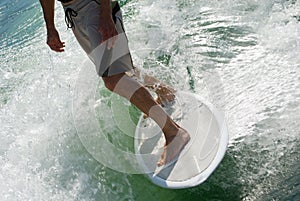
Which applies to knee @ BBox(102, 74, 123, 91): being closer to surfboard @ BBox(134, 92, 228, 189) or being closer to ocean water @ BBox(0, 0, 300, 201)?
surfboard @ BBox(134, 92, 228, 189)

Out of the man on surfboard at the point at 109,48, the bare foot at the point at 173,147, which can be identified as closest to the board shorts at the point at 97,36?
the man on surfboard at the point at 109,48

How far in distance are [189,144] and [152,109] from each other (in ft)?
1.13

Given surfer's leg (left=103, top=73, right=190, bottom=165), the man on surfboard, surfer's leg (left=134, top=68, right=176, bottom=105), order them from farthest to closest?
surfer's leg (left=134, top=68, right=176, bottom=105) → surfer's leg (left=103, top=73, right=190, bottom=165) → the man on surfboard

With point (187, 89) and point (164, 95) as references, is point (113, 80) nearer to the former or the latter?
point (164, 95)

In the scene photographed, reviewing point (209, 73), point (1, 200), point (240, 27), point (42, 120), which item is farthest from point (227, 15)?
point (1, 200)

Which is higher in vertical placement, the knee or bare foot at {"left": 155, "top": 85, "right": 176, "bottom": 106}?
the knee

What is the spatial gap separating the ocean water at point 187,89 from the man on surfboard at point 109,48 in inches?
13.2

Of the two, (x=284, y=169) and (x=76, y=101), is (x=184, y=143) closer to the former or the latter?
(x=284, y=169)

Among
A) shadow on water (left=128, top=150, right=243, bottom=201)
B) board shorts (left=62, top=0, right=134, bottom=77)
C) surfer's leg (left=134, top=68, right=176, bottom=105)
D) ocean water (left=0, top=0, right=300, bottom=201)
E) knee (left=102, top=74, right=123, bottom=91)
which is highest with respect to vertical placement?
board shorts (left=62, top=0, right=134, bottom=77)

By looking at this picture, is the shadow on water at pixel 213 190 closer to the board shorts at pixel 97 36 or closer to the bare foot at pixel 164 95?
the bare foot at pixel 164 95

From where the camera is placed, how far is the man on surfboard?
275 cm

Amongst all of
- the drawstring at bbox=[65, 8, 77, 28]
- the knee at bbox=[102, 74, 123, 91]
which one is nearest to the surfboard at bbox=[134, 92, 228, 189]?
the knee at bbox=[102, 74, 123, 91]

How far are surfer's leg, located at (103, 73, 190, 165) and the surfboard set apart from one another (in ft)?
0.18

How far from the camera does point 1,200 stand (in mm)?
3107
